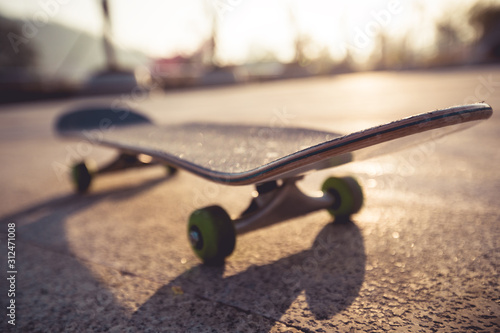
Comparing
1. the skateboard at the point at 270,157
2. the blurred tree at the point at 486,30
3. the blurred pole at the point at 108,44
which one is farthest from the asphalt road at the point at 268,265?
the blurred tree at the point at 486,30

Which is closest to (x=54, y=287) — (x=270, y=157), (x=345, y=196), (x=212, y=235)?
(x=212, y=235)

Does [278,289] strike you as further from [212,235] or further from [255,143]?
[255,143]

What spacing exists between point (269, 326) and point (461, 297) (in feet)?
1.83

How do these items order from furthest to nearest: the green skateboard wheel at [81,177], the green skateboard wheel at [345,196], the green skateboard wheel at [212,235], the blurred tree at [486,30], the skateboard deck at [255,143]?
the blurred tree at [486,30] → the green skateboard wheel at [81,177] → the green skateboard wheel at [345,196] → the green skateboard wheel at [212,235] → the skateboard deck at [255,143]

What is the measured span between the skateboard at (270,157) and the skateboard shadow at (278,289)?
0.13 m

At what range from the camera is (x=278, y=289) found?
115cm

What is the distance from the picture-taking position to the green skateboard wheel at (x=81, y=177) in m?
2.48

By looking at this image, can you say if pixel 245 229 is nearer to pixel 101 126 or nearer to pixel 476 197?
pixel 476 197

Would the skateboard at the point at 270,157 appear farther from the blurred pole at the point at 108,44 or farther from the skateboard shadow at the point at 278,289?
the blurred pole at the point at 108,44

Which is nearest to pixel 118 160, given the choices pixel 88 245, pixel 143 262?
pixel 88 245

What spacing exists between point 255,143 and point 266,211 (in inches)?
15.4

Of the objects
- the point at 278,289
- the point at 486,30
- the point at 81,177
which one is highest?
the point at 486,30

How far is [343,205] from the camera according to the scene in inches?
64.4

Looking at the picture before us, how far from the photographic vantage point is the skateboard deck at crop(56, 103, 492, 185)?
3.19 feet
